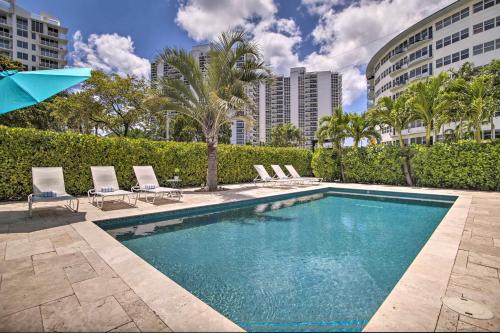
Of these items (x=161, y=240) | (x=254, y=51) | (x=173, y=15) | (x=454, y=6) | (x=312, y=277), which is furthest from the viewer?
(x=454, y=6)

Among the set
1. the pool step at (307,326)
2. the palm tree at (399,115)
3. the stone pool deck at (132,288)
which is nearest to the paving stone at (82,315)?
the stone pool deck at (132,288)

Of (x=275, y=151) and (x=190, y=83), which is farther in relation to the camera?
(x=275, y=151)

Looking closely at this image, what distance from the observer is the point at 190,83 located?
10.8 m

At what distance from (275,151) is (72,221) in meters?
13.4

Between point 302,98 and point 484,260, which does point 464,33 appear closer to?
point 484,260

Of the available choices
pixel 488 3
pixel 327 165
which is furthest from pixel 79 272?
pixel 488 3

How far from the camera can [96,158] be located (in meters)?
9.60

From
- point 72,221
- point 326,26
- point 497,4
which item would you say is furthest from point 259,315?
point 497,4

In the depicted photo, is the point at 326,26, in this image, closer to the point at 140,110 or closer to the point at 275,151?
the point at 275,151

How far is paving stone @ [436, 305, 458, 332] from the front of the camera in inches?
73.4

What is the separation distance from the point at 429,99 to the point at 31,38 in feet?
245

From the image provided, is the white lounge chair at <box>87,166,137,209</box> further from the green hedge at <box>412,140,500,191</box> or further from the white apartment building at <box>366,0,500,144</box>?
the white apartment building at <box>366,0,500,144</box>

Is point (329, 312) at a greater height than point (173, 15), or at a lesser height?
lesser

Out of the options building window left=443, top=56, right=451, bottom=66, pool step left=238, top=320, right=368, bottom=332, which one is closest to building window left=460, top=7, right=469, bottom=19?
building window left=443, top=56, right=451, bottom=66
